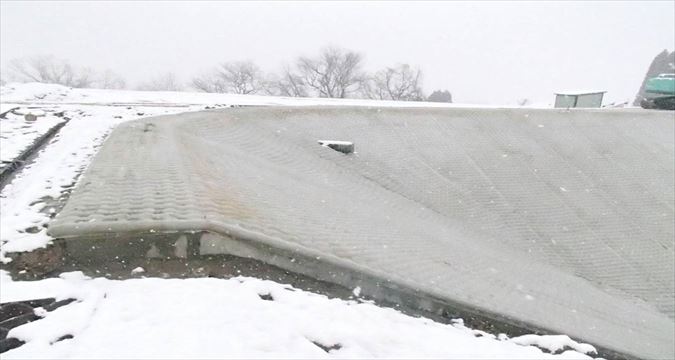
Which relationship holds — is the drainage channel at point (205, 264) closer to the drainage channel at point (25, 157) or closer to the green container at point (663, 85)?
the drainage channel at point (25, 157)

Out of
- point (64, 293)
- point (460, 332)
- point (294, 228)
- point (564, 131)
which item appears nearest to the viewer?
point (64, 293)

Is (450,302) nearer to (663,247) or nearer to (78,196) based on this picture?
(78,196)

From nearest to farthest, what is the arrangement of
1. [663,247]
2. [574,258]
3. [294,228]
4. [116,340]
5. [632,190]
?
1. [116,340]
2. [294,228]
3. [574,258]
4. [663,247]
5. [632,190]

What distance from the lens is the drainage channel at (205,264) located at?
88.7 inches

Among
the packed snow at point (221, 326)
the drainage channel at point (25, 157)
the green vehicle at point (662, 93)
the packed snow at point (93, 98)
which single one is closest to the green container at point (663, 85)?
the green vehicle at point (662, 93)

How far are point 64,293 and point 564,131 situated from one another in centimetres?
967

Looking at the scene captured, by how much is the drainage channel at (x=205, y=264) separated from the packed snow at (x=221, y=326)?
0.11 metres

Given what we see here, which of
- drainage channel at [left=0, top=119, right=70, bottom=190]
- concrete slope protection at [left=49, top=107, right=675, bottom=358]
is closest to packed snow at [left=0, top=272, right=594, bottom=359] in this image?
Result: concrete slope protection at [left=49, top=107, right=675, bottom=358]

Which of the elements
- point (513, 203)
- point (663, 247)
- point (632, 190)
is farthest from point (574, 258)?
point (632, 190)

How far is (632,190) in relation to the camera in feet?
26.3

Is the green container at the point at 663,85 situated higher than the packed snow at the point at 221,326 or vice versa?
the green container at the point at 663,85

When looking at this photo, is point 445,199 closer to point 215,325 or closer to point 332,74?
point 215,325

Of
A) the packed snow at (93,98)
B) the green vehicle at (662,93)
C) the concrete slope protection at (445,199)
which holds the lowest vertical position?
the concrete slope protection at (445,199)

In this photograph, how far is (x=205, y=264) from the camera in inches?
90.5
